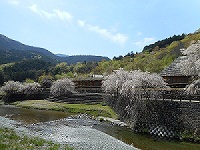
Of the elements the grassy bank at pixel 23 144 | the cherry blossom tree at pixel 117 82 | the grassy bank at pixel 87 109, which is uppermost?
the cherry blossom tree at pixel 117 82

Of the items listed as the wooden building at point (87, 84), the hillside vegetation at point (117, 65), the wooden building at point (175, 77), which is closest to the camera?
the wooden building at point (175, 77)

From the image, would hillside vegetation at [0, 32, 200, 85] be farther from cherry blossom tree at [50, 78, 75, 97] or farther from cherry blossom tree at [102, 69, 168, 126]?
cherry blossom tree at [102, 69, 168, 126]

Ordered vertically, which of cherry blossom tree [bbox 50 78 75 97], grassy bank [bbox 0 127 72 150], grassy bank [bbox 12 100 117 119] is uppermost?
cherry blossom tree [bbox 50 78 75 97]

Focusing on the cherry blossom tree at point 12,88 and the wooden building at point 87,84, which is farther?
the cherry blossom tree at point 12,88

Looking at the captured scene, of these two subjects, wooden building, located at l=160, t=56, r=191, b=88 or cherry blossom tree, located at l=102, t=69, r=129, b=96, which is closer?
cherry blossom tree, located at l=102, t=69, r=129, b=96

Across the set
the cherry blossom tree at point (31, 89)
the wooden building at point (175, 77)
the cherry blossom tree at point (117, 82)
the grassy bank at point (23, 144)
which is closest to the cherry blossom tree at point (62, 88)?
the cherry blossom tree at point (31, 89)

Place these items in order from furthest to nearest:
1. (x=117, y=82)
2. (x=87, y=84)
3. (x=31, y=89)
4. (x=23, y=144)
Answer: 1. (x=87, y=84)
2. (x=31, y=89)
3. (x=117, y=82)
4. (x=23, y=144)

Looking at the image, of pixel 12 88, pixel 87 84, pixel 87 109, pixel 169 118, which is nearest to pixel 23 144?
pixel 169 118

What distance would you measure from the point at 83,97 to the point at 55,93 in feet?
Answer: 37.9

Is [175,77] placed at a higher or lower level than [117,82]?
higher

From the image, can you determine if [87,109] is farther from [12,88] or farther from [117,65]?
[117,65]

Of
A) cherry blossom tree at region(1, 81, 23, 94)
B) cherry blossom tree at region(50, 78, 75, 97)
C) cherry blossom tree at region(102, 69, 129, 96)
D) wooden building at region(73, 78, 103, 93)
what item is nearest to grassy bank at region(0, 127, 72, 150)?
cherry blossom tree at region(102, 69, 129, 96)

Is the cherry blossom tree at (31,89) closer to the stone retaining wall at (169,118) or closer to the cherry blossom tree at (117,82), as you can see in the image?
the cherry blossom tree at (117,82)

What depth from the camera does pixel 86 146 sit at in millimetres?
20234
